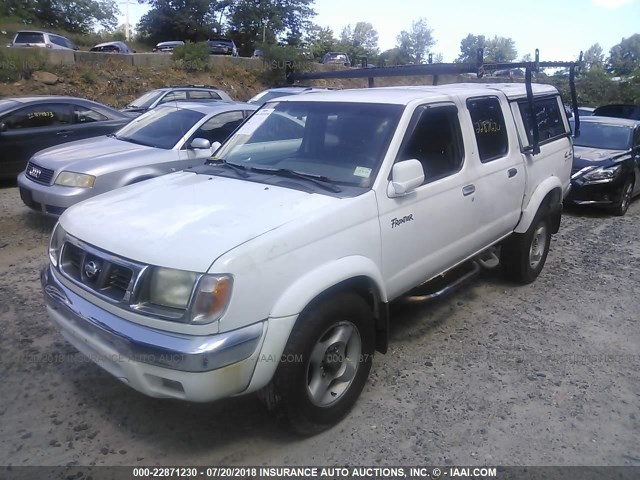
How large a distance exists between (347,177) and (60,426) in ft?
7.43

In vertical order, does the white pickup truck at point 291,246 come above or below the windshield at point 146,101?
below

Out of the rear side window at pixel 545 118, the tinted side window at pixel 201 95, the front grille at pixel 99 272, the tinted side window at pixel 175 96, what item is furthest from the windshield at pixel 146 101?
the front grille at pixel 99 272

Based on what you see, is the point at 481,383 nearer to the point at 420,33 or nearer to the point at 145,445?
the point at 145,445

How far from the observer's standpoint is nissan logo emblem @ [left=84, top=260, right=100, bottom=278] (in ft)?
9.04

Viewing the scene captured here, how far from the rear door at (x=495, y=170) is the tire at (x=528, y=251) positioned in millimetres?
268

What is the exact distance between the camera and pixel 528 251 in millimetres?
5164

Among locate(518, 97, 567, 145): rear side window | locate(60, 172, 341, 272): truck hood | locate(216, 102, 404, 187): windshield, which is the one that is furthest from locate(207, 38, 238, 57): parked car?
locate(60, 172, 341, 272): truck hood

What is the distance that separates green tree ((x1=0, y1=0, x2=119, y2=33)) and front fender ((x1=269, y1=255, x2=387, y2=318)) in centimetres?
4312

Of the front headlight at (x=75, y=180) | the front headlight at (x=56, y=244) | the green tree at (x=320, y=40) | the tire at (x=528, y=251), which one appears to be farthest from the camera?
the green tree at (x=320, y=40)

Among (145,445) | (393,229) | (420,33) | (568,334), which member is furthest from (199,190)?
(420,33)

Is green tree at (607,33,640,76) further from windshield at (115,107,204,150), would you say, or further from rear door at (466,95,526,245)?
rear door at (466,95,526,245)

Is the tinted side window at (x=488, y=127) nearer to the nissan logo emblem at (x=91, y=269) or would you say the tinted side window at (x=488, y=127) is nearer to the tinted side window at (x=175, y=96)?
the nissan logo emblem at (x=91, y=269)

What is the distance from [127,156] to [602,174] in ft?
23.6

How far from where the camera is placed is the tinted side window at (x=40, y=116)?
856cm
